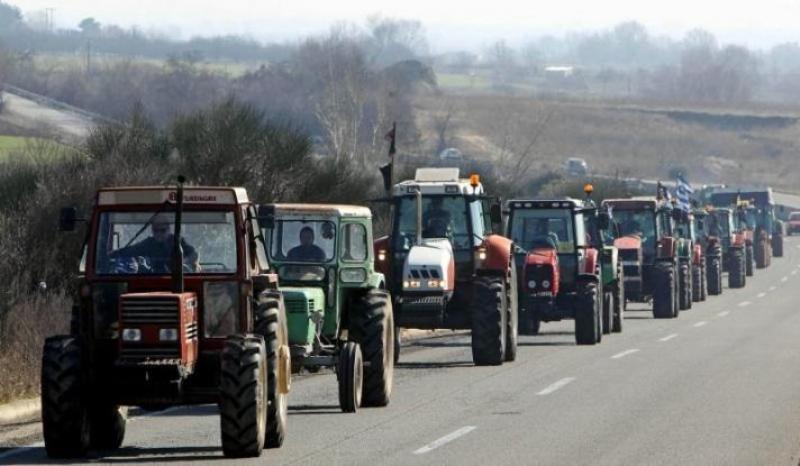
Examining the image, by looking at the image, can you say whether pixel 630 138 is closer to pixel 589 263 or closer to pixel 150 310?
pixel 589 263

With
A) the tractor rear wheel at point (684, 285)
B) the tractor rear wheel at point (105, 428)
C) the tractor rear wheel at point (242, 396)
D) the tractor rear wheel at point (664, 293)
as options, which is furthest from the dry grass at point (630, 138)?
the tractor rear wheel at point (242, 396)

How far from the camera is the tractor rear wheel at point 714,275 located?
5422 centimetres

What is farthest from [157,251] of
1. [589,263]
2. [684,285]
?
[684,285]

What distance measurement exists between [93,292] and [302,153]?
27.9 m

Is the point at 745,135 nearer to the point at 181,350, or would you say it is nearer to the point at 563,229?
the point at 563,229

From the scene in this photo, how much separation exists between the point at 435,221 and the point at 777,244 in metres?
61.4

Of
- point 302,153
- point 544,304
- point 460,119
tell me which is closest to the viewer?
point 544,304

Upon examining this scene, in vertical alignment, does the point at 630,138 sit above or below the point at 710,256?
above

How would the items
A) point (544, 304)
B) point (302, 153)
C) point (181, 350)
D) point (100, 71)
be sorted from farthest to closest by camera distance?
point (100, 71), point (302, 153), point (544, 304), point (181, 350)

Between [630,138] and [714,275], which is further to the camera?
[630,138]

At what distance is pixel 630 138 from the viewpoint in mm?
146750

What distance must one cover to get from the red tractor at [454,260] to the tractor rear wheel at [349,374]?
243 inches

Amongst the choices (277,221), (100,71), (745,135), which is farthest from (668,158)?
(277,221)

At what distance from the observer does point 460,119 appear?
13888 cm
